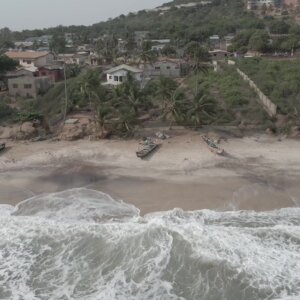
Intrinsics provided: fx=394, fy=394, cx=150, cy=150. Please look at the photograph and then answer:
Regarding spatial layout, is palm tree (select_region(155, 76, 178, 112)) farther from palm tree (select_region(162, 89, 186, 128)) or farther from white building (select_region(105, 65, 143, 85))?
white building (select_region(105, 65, 143, 85))

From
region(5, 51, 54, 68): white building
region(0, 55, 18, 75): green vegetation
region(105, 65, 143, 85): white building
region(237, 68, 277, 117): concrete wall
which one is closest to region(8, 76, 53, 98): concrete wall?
region(0, 55, 18, 75): green vegetation

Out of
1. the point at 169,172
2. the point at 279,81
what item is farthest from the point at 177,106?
the point at 279,81

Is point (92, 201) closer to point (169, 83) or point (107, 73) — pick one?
point (169, 83)

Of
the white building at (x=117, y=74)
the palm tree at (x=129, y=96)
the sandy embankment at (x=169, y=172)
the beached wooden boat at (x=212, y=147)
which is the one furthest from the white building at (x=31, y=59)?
the beached wooden boat at (x=212, y=147)

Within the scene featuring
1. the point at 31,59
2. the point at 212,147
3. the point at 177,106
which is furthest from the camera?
the point at 31,59

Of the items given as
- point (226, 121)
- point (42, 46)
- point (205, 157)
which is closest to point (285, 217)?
point (205, 157)

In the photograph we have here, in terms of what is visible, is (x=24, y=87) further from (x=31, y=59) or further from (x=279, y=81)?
(x=279, y=81)

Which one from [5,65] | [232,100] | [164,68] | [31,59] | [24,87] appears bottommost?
[232,100]

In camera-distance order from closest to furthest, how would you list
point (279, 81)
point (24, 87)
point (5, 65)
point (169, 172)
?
point (169, 172) → point (279, 81) → point (24, 87) → point (5, 65)
